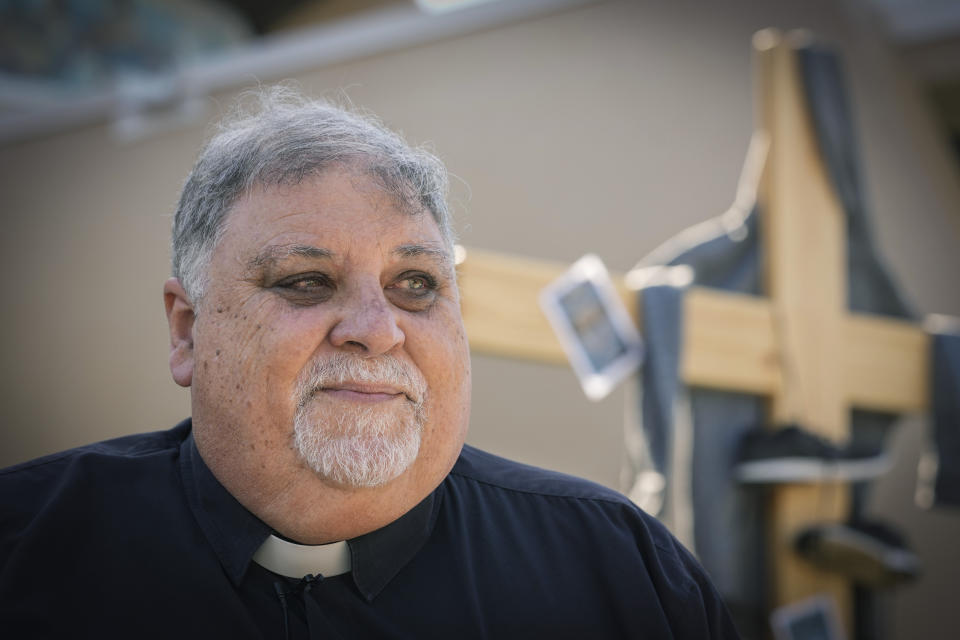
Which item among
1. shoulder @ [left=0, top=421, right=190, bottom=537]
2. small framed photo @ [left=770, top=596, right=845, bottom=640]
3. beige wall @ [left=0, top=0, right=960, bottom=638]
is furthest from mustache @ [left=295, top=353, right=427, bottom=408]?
beige wall @ [left=0, top=0, right=960, bottom=638]

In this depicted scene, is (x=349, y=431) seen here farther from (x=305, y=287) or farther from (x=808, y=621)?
(x=808, y=621)

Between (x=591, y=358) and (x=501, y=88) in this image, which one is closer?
(x=591, y=358)

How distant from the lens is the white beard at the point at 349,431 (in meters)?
0.98

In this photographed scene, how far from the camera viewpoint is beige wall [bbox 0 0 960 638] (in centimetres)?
278

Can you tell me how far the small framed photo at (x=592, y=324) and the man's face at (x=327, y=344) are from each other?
74 cm

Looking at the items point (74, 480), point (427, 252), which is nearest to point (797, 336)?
point (427, 252)

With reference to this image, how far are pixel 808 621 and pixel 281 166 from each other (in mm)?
1735

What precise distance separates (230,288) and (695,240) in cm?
135

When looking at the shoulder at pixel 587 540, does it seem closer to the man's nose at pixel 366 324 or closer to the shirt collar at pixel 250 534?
the shirt collar at pixel 250 534

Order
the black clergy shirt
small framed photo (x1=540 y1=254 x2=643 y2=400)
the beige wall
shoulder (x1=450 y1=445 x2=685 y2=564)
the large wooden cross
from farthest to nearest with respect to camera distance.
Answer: the beige wall, the large wooden cross, small framed photo (x1=540 y1=254 x2=643 y2=400), shoulder (x1=450 y1=445 x2=685 y2=564), the black clergy shirt

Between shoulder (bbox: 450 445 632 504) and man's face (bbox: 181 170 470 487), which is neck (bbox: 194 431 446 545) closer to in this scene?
man's face (bbox: 181 170 470 487)

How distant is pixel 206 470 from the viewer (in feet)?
3.53

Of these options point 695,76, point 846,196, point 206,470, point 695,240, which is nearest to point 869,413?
point 846,196

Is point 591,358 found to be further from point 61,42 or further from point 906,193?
point 61,42
